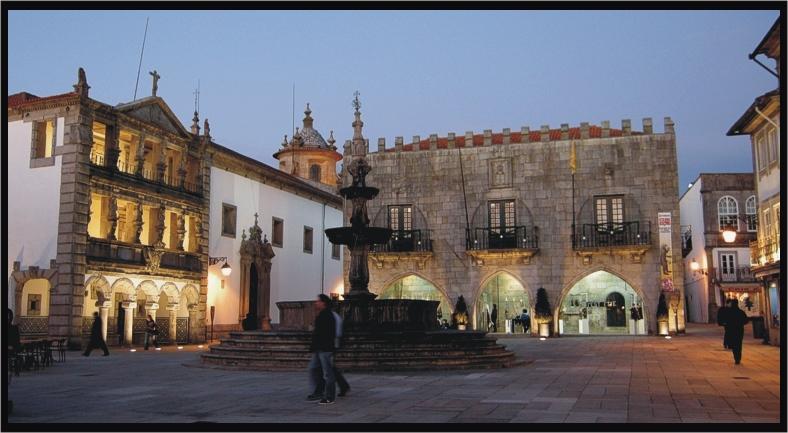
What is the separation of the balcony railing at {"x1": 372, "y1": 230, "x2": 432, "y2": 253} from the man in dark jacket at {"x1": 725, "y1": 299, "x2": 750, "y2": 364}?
1883 centimetres

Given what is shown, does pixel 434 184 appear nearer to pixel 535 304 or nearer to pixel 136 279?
pixel 535 304

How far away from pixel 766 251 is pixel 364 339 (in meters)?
15.8

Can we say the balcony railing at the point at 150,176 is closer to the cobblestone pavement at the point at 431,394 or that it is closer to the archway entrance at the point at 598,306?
the cobblestone pavement at the point at 431,394

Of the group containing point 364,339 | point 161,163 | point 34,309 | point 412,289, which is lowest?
point 364,339

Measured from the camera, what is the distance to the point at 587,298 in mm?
34938

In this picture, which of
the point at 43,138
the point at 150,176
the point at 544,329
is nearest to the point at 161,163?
the point at 150,176

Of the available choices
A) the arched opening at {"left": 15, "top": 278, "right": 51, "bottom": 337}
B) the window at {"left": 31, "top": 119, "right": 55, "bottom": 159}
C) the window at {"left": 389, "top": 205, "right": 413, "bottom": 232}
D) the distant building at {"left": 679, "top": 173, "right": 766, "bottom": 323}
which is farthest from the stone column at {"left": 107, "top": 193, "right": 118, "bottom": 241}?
the distant building at {"left": 679, "top": 173, "right": 766, "bottom": 323}

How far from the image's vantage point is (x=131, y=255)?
27812 millimetres

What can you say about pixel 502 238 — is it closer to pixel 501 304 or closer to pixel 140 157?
pixel 501 304


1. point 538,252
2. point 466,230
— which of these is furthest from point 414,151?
point 538,252

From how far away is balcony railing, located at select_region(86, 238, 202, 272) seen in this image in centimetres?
2609

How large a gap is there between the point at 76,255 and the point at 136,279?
128 inches

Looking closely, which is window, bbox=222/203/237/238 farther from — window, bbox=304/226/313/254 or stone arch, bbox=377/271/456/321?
stone arch, bbox=377/271/456/321

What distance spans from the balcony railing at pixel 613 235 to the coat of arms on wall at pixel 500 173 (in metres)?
4.00
